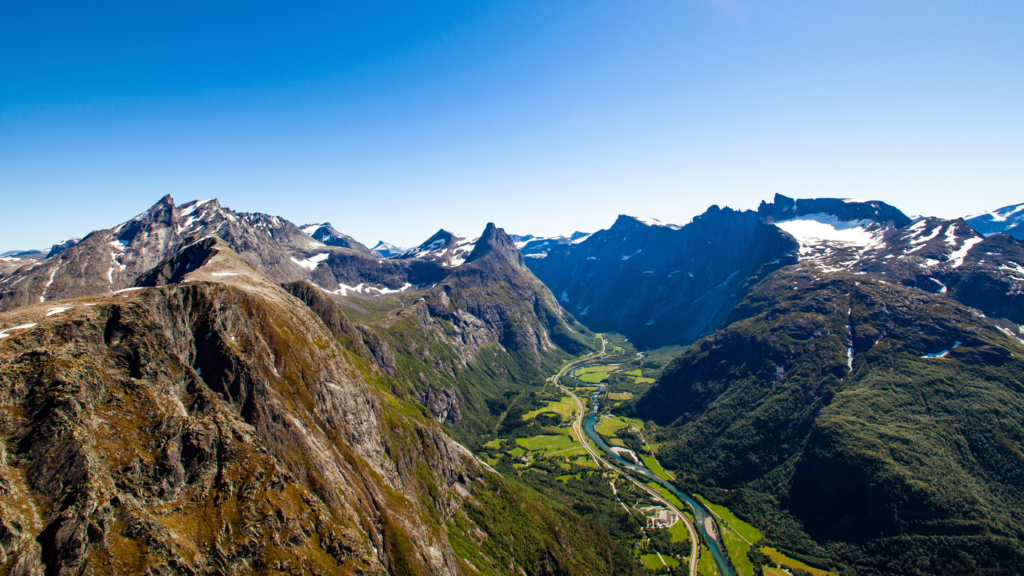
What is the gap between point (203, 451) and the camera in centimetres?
6906

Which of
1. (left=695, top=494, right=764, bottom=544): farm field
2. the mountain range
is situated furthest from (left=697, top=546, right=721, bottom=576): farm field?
the mountain range

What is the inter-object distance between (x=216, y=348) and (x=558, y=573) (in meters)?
122

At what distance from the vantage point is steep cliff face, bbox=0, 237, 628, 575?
50.7 meters

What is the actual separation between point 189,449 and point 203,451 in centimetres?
214

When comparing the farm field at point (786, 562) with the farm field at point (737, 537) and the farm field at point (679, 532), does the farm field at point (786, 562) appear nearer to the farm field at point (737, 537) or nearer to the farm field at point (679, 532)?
the farm field at point (737, 537)

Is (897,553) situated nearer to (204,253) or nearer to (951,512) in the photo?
(951,512)

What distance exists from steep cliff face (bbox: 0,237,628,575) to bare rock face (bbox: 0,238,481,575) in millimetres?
235

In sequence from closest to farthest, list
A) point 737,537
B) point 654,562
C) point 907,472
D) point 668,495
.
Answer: point 654,562 → point 907,472 → point 737,537 → point 668,495

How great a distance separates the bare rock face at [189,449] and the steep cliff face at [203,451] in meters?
0.24

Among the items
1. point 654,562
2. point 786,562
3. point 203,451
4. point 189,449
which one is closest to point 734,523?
point 786,562

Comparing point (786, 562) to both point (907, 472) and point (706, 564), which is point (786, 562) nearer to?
point (706, 564)

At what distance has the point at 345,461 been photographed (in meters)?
102

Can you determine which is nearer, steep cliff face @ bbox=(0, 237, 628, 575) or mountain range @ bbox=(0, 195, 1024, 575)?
steep cliff face @ bbox=(0, 237, 628, 575)

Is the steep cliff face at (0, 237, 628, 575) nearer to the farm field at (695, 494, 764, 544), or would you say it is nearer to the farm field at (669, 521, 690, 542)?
the farm field at (669, 521, 690, 542)
